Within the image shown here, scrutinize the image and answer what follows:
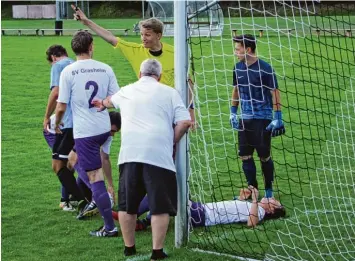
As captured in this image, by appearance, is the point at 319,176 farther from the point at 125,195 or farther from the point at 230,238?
the point at 125,195

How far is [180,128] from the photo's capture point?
6.56 m

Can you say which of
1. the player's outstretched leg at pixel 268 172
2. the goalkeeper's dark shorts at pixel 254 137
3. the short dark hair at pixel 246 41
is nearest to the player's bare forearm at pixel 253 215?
the player's outstretched leg at pixel 268 172

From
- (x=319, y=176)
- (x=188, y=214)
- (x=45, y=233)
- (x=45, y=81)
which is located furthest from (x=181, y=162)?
(x=45, y=81)

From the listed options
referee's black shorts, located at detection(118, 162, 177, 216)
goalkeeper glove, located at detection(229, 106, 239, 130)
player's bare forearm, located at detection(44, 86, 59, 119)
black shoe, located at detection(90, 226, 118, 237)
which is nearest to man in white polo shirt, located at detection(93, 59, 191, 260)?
referee's black shorts, located at detection(118, 162, 177, 216)

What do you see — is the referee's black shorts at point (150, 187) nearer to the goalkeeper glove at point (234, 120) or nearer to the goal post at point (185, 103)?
the goal post at point (185, 103)

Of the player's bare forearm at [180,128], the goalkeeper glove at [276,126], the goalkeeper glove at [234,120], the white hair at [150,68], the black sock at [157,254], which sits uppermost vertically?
the white hair at [150,68]

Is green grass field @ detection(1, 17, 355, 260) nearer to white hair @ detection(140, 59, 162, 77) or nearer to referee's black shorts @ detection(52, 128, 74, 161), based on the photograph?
referee's black shorts @ detection(52, 128, 74, 161)

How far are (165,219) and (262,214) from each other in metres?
1.54

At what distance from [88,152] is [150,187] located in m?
1.13

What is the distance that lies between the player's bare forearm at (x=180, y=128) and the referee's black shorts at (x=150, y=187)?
1.01 feet

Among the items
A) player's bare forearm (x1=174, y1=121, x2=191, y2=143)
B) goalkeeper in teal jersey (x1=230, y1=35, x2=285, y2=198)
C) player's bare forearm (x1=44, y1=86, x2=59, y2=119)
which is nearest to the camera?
player's bare forearm (x1=174, y1=121, x2=191, y2=143)

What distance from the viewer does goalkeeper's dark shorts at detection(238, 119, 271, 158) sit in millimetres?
7895

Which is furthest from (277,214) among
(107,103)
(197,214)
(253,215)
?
(107,103)

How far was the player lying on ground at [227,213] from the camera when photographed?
24.4 feet
